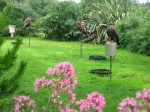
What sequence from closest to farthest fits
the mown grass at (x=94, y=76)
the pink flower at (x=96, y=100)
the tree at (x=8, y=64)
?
1. the pink flower at (x=96, y=100)
2. the tree at (x=8, y=64)
3. the mown grass at (x=94, y=76)

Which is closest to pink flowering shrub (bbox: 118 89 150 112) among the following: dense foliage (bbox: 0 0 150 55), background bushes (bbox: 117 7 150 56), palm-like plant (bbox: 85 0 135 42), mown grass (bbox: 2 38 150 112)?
mown grass (bbox: 2 38 150 112)

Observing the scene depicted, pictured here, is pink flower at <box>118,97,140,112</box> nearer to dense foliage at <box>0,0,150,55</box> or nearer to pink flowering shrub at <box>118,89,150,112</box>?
pink flowering shrub at <box>118,89,150,112</box>

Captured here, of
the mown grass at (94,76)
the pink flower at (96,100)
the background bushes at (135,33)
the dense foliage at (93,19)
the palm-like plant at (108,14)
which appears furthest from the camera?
the palm-like plant at (108,14)

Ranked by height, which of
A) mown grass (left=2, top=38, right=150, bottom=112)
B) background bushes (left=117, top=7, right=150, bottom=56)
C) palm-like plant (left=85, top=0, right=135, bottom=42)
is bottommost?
mown grass (left=2, top=38, right=150, bottom=112)

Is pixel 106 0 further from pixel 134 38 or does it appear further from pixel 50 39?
pixel 134 38

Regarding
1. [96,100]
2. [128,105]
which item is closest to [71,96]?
[96,100]

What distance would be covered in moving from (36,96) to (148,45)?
303 inches

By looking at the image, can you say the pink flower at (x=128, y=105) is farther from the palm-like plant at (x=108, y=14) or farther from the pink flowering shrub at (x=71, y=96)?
the palm-like plant at (x=108, y=14)

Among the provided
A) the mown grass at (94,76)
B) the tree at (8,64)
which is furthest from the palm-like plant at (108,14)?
the tree at (8,64)

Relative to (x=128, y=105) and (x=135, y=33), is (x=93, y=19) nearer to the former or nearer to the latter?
(x=135, y=33)

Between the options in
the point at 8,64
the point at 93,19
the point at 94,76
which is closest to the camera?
the point at 8,64

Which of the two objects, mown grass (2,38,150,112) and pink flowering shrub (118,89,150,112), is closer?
pink flowering shrub (118,89,150,112)

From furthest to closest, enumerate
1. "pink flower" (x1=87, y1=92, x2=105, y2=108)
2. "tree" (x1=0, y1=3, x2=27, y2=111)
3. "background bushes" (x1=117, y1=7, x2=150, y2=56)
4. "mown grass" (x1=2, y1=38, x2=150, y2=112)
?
1. "background bushes" (x1=117, y1=7, x2=150, y2=56)
2. "mown grass" (x1=2, y1=38, x2=150, y2=112)
3. "tree" (x1=0, y1=3, x2=27, y2=111)
4. "pink flower" (x1=87, y1=92, x2=105, y2=108)

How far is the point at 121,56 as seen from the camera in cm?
1238
